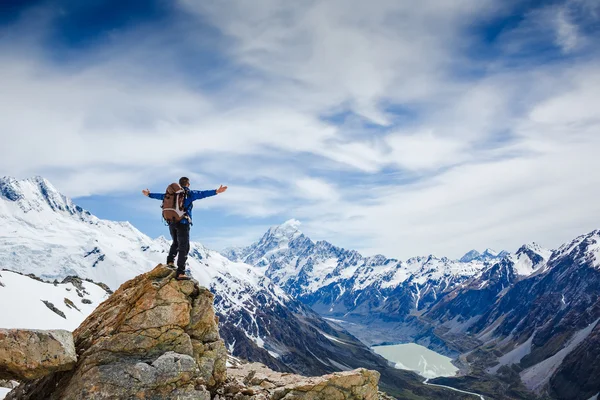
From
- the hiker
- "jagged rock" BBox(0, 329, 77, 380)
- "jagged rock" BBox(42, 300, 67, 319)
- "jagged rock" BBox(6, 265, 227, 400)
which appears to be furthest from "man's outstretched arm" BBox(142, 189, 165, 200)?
"jagged rock" BBox(42, 300, 67, 319)

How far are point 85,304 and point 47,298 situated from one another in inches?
564

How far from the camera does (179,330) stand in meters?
20.5

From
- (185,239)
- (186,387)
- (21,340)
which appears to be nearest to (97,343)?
(21,340)

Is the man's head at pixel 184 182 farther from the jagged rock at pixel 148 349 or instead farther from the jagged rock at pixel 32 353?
the jagged rock at pixel 32 353

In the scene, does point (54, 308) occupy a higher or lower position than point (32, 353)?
higher

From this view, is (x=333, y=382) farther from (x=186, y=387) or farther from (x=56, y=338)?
(x=56, y=338)

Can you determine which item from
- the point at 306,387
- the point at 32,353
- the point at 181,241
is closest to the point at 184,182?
the point at 181,241

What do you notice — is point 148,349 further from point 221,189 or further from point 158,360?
point 221,189

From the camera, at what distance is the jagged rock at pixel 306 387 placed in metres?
21.8

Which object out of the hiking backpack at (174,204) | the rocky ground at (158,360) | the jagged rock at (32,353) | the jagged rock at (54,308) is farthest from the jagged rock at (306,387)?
the jagged rock at (54,308)

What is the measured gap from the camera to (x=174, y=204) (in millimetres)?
21609

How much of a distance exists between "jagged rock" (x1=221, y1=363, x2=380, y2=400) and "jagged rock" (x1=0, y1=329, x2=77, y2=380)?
794cm

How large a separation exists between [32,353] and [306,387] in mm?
13086

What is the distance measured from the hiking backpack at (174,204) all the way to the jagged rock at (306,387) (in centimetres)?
903
